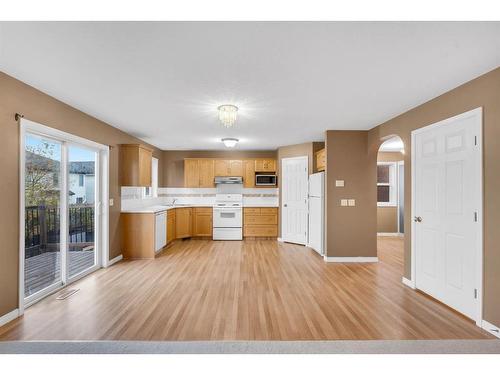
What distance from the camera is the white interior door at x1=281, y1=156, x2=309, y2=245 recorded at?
230 inches

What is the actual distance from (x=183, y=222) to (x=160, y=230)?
1.35 metres

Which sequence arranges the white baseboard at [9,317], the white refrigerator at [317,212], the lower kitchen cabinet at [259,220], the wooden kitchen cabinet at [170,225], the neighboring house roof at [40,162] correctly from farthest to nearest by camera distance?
1. the lower kitchen cabinet at [259,220]
2. the wooden kitchen cabinet at [170,225]
3. the white refrigerator at [317,212]
4. the neighboring house roof at [40,162]
5. the white baseboard at [9,317]

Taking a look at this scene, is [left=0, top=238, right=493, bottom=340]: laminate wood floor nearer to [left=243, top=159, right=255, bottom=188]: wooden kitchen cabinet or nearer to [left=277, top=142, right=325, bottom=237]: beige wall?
[left=277, top=142, right=325, bottom=237]: beige wall

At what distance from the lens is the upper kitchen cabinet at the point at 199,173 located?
22.7 ft

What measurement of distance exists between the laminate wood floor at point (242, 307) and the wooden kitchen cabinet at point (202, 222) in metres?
2.36

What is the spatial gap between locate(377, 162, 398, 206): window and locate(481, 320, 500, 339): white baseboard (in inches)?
204

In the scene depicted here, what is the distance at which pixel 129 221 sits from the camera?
4.80m

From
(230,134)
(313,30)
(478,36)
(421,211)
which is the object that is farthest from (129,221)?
(478,36)

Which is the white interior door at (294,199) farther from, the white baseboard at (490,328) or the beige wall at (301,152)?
the white baseboard at (490,328)

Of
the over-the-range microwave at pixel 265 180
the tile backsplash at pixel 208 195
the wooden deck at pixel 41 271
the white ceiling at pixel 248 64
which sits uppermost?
the white ceiling at pixel 248 64

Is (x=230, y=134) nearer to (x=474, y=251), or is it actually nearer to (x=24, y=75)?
(x=24, y=75)

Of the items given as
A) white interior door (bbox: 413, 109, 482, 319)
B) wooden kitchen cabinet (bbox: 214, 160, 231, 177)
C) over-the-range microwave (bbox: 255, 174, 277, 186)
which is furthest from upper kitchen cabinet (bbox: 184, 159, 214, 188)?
white interior door (bbox: 413, 109, 482, 319)

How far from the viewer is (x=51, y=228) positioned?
3.23 meters

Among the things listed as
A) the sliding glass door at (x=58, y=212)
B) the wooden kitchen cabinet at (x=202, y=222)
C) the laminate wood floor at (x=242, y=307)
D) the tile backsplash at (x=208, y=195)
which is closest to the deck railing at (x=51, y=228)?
the sliding glass door at (x=58, y=212)
